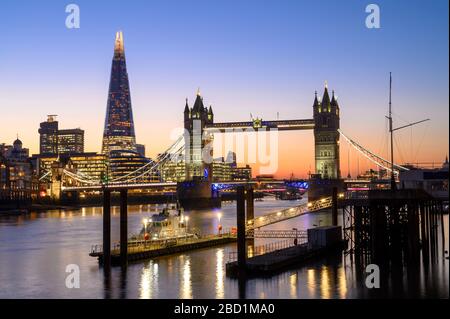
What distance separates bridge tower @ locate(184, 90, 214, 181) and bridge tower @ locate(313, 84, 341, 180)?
69.0ft

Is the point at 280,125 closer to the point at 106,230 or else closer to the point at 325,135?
the point at 325,135

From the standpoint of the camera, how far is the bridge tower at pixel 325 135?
5118 inches

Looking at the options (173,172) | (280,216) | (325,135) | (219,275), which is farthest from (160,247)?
(173,172)

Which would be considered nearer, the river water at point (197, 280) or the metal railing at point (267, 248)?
the river water at point (197, 280)

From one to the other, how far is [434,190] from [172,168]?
15276 cm

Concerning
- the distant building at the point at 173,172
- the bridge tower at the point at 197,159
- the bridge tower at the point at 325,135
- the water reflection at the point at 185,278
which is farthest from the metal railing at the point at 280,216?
the distant building at the point at 173,172

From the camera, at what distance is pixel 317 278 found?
32.5 metres

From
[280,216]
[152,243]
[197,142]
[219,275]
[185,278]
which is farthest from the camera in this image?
[197,142]

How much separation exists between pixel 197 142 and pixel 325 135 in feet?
85.4

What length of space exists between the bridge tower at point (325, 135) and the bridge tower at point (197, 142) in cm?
2103

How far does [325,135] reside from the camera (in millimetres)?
130750

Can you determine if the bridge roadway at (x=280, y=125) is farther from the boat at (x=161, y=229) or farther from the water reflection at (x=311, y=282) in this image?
the water reflection at (x=311, y=282)

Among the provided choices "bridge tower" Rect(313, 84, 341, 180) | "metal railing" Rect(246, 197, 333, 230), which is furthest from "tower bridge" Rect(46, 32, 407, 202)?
"metal railing" Rect(246, 197, 333, 230)
